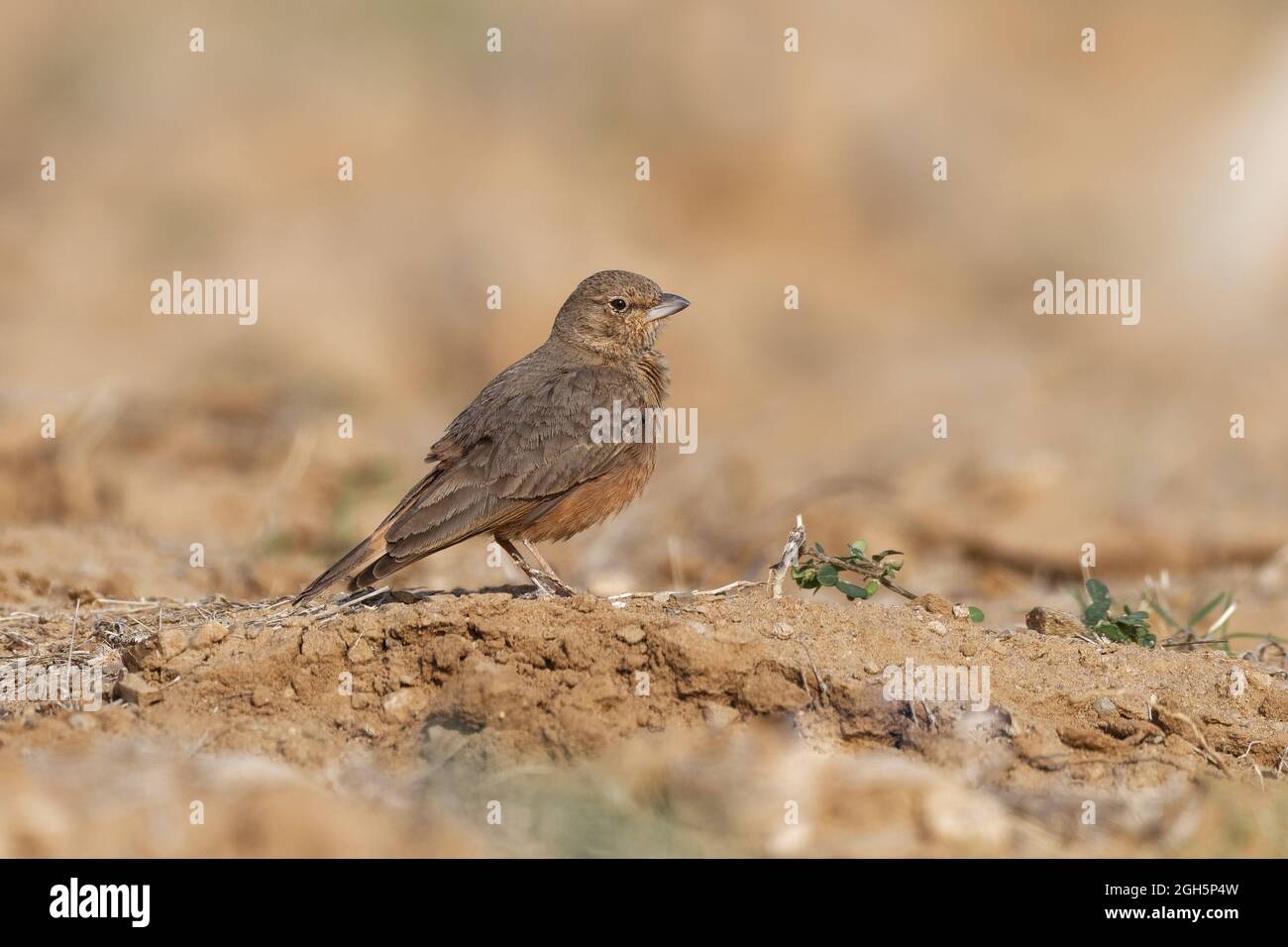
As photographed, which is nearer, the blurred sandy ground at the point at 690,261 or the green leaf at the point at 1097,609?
the green leaf at the point at 1097,609

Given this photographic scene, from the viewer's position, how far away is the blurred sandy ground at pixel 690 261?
9.48 m

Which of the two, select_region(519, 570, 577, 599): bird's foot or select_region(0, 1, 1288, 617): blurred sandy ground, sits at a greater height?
select_region(0, 1, 1288, 617): blurred sandy ground

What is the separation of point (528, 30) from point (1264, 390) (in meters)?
10.9

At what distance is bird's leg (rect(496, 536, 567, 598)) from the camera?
6293 millimetres

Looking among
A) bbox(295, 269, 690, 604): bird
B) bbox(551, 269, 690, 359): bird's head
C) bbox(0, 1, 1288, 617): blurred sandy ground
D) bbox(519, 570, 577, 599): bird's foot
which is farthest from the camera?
bbox(0, 1, 1288, 617): blurred sandy ground

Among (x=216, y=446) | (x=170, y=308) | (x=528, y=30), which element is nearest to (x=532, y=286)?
(x=170, y=308)

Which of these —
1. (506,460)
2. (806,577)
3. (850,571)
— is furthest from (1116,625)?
(506,460)

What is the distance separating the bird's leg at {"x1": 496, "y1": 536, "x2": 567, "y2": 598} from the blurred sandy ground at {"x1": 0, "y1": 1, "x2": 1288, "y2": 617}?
4.96 ft

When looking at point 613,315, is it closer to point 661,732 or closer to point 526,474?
point 526,474

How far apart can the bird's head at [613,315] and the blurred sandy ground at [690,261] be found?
4.79 feet

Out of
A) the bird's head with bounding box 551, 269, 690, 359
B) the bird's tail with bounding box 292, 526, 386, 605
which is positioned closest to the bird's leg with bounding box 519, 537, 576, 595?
the bird's tail with bounding box 292, 526, 386, 605

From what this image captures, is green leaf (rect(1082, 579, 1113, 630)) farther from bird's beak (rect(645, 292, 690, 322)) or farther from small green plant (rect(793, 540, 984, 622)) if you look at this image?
bird's beak (rect(645, 292, 690, 322))

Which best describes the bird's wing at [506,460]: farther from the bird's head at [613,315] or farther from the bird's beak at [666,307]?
the bird's beak at [666,307]

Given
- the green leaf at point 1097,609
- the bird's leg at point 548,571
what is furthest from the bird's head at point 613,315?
the green leaf at point 1097,609
